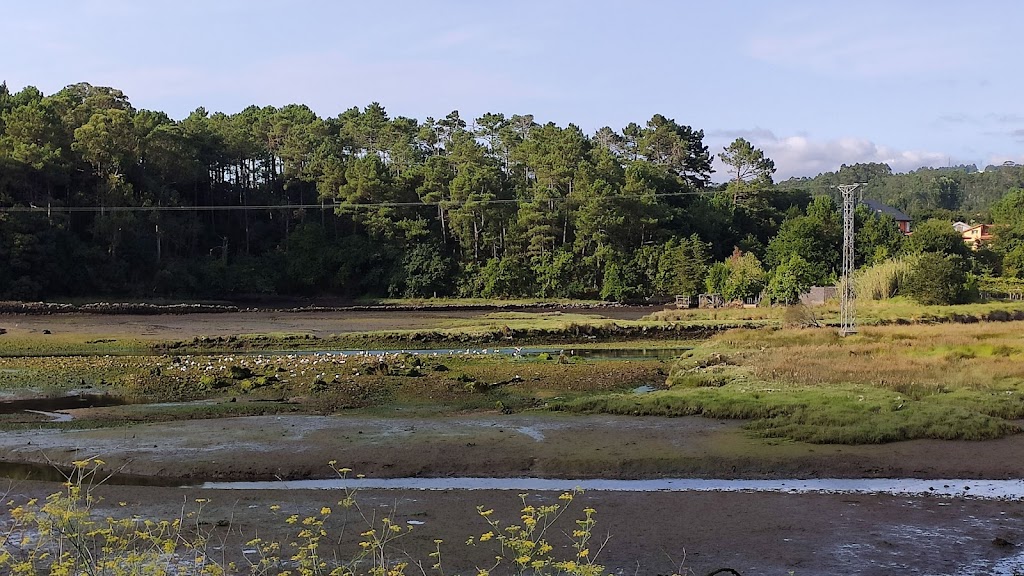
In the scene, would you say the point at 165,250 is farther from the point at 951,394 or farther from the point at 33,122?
the point at 951,394

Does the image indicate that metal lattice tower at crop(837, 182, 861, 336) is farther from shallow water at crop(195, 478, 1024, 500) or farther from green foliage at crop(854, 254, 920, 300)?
shallow water at crop(195, 478, 1024, 500)

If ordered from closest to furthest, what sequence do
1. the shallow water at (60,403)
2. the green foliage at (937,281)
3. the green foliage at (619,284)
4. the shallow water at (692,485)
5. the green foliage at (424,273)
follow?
the shallow water at (692,485)
the shallow water at (60,403)
the green foliage at (937,281)
the green foliage at (619,284)
the green foliage at (424,273)

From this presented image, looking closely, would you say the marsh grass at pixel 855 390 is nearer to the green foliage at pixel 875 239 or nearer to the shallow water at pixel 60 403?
the shallow water at pixel 60 403

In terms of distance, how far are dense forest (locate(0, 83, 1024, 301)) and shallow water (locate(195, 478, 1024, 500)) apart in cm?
5683

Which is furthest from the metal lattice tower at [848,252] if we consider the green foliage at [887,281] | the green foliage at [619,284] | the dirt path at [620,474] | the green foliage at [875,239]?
the green foliage at [875,239]

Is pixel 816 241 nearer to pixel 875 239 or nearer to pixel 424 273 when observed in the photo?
pixel 875 239

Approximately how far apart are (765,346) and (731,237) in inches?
2253

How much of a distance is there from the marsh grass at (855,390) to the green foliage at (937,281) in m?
22.9

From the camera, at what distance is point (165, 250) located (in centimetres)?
8725

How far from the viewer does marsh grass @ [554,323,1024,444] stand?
70.6 ft

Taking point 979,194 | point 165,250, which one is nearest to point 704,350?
point 165,250

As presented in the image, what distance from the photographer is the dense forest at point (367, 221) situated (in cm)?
7825

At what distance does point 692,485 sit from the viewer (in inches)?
699

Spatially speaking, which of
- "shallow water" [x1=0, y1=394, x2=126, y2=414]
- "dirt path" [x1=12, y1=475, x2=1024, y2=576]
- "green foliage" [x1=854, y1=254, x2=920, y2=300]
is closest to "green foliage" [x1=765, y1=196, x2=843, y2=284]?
"green foliage" [x1=854, y1=254, x2=920, y2=300]
